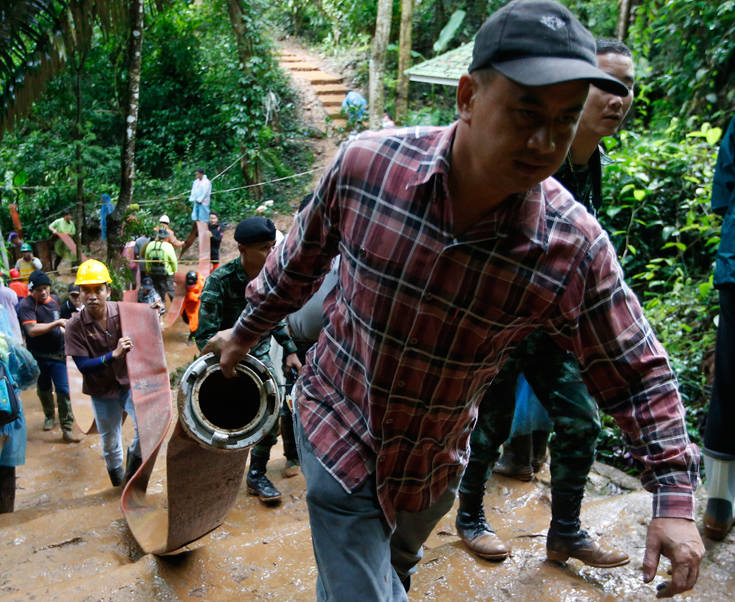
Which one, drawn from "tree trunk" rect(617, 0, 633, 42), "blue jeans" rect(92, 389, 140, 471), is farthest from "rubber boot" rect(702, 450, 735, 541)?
"tree trunk" rect(617, 0, 633, 42)

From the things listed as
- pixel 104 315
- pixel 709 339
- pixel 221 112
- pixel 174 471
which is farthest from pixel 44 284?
pixel 221 112

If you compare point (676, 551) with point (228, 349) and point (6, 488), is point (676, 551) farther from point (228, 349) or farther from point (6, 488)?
point (6, 488)

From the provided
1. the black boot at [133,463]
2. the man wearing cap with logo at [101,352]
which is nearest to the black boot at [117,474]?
the man wearing cap with logo at [101,352]

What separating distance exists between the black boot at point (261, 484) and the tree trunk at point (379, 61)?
13896 millimetres

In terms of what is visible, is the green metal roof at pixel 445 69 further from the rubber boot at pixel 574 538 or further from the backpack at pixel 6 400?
the rubber boot at pixel 574 538

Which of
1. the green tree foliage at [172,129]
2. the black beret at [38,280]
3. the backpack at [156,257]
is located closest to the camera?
the black beret at [38,280]

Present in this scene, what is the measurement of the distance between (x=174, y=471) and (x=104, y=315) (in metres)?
2.92

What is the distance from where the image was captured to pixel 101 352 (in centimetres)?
555

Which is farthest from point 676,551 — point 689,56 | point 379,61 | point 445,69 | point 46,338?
point 379,61

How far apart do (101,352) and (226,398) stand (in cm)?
304

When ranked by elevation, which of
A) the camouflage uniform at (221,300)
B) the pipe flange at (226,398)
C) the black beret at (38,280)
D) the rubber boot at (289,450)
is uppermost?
the pipe flange at (226,398)

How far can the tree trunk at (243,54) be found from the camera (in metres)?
18.5

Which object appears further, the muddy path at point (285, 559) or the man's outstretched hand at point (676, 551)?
the muddy path at point (285, 559)

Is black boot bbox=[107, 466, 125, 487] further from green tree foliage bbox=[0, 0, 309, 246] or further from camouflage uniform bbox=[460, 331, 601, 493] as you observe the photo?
green tree foliage bbox=[0, 0, 309, 246]
